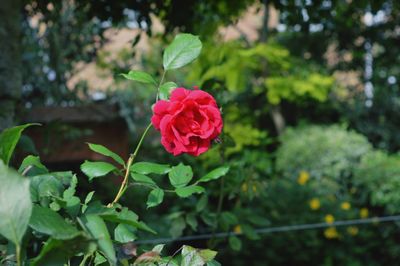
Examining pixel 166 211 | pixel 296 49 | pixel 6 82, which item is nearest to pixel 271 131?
pixel 296 49

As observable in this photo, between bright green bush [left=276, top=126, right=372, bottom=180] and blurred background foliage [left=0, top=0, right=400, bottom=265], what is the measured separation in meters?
0.02

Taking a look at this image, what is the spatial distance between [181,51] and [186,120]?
0.14m

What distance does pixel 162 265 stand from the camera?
90cm

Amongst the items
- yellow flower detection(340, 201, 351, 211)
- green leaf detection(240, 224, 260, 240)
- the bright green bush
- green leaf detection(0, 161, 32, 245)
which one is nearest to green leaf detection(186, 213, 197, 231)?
green leaf detection(240, 224, 260, 240)

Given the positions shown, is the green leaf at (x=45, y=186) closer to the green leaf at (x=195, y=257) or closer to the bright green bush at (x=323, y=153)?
the green leaf at (x=195, y=257)

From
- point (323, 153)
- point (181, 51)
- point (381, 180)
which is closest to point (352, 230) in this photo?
point (381, 180)

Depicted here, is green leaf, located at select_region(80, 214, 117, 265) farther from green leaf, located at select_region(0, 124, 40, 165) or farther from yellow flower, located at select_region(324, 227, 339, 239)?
yellow flower, located at select_region(324, 227, 339, 239)

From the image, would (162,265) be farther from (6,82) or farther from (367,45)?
(367,45)

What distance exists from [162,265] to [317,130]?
555cm

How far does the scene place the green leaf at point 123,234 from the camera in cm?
87

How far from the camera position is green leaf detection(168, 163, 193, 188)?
3.37 feet

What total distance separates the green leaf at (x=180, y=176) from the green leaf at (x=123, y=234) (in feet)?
0.53

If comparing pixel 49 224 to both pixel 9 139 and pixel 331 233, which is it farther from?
pixel 331 233

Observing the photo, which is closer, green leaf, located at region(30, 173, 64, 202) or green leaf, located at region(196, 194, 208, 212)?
green leaf, located at region(30, 173, 64, 202)
